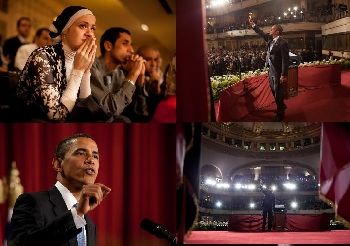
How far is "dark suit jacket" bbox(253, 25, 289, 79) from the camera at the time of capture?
283 centimetres

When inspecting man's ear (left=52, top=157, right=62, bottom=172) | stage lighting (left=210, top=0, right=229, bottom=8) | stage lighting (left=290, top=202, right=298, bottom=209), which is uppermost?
stage lighting (left=210, top=0, right=229, bottom=8)

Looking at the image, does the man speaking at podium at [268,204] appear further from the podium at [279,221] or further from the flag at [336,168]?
the flag at [336,168]

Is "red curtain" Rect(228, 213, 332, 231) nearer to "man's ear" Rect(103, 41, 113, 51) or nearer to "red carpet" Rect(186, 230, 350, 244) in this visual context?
"red carpet" Rect(186, 230, 350, 244)

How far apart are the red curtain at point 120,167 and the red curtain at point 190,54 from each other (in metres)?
0.17

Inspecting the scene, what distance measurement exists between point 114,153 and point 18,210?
54 centimetres

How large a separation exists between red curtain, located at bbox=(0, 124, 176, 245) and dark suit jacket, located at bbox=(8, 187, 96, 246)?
16cm

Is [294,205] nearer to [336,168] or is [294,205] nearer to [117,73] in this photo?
[336,168]

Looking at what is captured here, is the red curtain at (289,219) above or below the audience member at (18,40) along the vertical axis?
below

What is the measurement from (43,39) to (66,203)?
0.80 meters

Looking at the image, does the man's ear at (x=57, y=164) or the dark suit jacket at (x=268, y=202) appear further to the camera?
the dark suit jacket at (x=268, y=202)

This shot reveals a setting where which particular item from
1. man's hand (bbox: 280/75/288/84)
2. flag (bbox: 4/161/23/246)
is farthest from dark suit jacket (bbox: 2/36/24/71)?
man's hand (bbox: 280/75/288/84)

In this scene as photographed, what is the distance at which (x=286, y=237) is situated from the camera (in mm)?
2781

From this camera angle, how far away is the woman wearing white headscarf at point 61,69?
108 inches

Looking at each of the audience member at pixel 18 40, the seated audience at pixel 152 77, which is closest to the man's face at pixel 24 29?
the audience member at pixel 18 40
